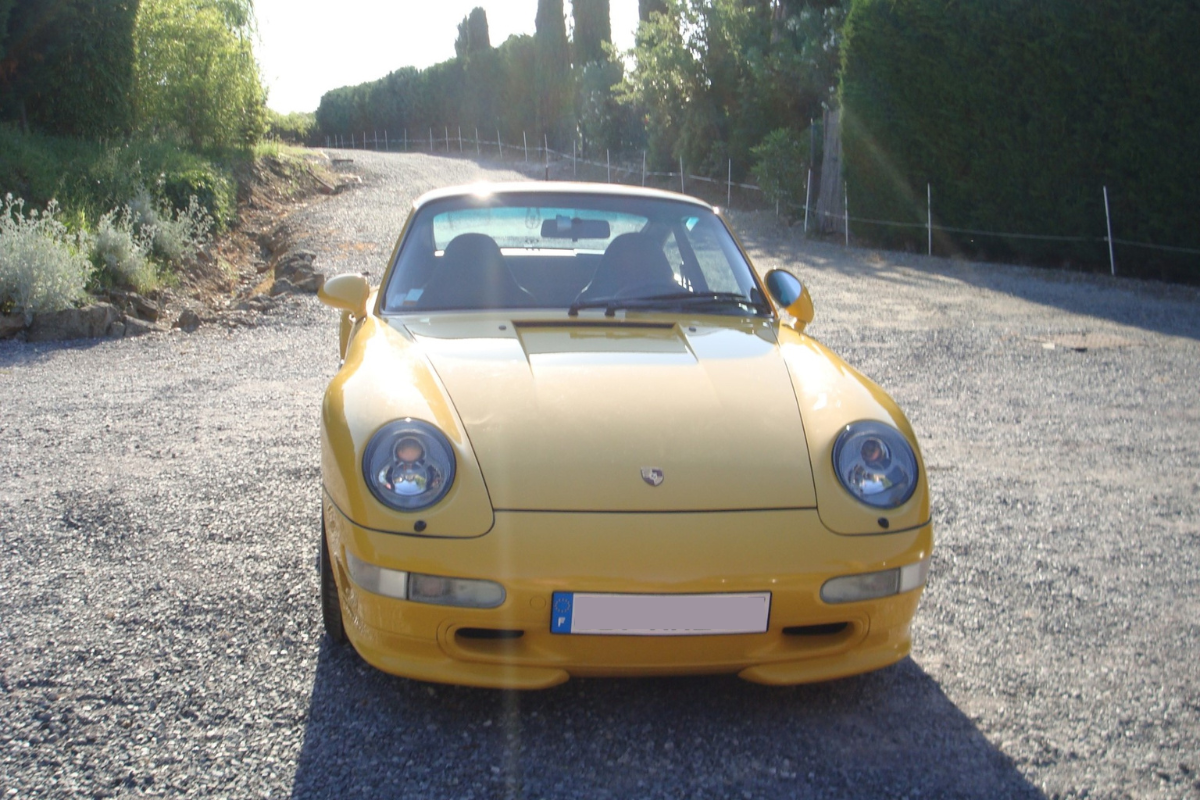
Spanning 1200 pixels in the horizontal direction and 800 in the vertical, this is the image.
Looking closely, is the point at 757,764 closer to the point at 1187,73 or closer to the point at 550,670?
the point at 550,670

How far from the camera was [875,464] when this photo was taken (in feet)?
8.79

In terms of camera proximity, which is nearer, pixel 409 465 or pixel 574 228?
pixel 409 465

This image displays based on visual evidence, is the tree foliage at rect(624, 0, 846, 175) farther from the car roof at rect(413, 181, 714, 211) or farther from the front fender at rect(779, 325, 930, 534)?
the front fender at rect(779, 325, 930, 534)

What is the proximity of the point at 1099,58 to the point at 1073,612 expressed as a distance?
35.4 ft

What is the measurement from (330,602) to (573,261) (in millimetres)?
1760

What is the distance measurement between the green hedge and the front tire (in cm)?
1120

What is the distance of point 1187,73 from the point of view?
1103cm

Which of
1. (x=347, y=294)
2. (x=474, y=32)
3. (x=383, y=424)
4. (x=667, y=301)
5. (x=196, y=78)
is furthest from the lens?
(x=474, y=32)

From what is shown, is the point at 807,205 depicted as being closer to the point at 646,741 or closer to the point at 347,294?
the point at 347,294

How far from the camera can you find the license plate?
2.38 meters

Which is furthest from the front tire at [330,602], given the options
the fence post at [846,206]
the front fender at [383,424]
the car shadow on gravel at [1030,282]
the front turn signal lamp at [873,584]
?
the fence post at [846,206]

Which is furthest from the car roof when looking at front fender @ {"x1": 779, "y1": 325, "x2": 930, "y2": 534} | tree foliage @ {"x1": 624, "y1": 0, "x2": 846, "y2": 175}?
tree foliage @ {"x1": 624, "y1": 0, "x2": 846, "y2": 175}

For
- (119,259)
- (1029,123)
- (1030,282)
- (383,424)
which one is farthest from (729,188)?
(383,424)

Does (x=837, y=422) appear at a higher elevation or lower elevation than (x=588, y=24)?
lower
